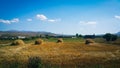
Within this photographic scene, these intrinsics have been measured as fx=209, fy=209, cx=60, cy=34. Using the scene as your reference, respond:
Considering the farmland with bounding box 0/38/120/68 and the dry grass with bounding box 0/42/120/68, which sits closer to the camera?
the farmland with bounding box 0/38/120/68

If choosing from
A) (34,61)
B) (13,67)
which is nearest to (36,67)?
(34,61)

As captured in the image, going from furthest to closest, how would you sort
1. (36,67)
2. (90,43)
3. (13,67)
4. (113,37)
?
(113,37), (90,43), (13,67), (36,67)

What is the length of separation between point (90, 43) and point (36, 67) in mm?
27202

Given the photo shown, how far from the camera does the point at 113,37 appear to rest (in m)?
72.1

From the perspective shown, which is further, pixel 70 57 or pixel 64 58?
pixel 70 57

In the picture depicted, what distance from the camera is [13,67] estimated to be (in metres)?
13.2

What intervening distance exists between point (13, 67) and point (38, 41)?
25.5 metres

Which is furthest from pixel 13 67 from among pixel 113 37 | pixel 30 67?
pixel 113 37

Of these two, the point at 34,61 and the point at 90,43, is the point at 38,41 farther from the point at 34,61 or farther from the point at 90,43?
the point at 34,61

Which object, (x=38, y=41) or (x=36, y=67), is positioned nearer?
(x=36, y=67)

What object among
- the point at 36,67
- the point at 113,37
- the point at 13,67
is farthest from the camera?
the point at 113,37

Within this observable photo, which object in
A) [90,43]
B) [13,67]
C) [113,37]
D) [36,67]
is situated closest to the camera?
[36,67]

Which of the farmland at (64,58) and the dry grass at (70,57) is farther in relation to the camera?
the dry grass at (70,57)

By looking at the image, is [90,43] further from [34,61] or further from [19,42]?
[34,61]
